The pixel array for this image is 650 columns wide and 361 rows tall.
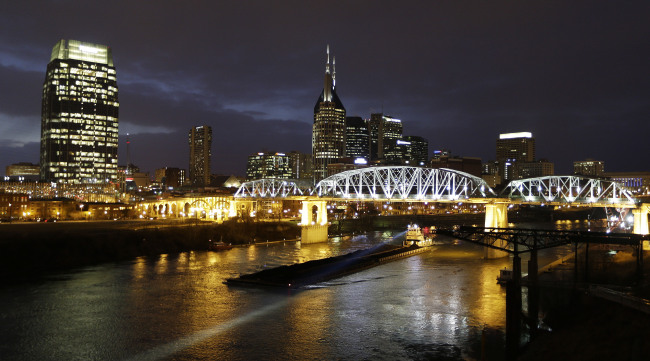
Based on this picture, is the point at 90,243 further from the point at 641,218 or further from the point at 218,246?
the point at 641,218

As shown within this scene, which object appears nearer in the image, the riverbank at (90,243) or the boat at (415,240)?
the riverbank at (90,243)

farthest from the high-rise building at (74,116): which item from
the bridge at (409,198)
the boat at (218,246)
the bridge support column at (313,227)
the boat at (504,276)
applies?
the boat at (504,276)

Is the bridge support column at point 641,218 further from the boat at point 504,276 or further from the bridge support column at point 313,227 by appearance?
the bridge support column at point 313,227

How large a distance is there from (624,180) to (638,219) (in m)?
124

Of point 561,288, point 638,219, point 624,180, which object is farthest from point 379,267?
point 624,180

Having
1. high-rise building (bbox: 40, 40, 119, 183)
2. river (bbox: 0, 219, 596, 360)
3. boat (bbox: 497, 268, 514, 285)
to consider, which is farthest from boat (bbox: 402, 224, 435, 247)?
high-rise building (bbox: 40, 40, 119, 183)

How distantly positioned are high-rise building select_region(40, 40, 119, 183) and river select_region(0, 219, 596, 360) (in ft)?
481

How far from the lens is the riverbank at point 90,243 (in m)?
59.9

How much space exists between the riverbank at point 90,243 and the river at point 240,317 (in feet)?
15.7

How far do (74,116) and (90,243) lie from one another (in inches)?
5498

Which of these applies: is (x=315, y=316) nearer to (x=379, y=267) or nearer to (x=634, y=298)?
(x=634, y=298)

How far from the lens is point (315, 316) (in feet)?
129

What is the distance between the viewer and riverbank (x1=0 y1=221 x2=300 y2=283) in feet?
197

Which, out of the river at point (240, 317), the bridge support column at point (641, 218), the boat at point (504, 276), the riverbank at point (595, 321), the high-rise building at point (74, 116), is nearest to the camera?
the riverbank at point (595, 321)
